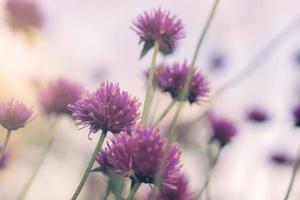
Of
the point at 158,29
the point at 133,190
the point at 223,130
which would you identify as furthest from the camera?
the point at 223,130

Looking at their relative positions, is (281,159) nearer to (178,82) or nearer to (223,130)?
(223,130)

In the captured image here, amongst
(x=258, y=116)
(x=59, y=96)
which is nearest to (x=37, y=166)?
(x=59, y=96)

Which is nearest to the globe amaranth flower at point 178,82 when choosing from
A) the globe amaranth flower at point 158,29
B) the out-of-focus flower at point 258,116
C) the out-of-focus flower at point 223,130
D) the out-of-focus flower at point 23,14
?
the globe amaranth flower at point 158,29

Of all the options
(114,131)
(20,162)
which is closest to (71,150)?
(20,162)

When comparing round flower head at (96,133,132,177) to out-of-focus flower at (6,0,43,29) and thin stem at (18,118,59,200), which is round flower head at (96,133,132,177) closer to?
thin stem at (18,118,59,200)

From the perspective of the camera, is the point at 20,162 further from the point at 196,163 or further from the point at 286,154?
the point at 286,154

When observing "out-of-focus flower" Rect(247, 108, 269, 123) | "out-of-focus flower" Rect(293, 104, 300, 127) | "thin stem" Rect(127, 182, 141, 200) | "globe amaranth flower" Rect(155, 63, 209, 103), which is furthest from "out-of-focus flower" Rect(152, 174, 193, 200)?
"out-of-focus flower" Rect(247, 108, 269, 123)
